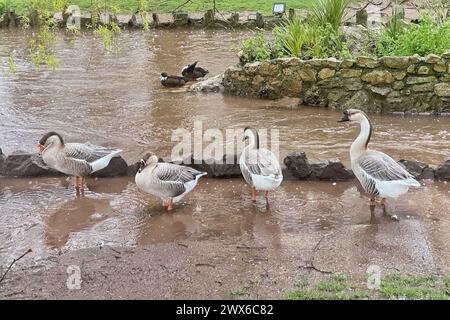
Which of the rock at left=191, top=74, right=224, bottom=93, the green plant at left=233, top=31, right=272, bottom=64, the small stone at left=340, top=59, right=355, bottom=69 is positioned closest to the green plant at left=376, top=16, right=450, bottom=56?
the small stone at left=340, top=59, right=355, bottom=69

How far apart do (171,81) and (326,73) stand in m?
3.55

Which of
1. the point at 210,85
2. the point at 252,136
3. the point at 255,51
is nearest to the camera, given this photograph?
the point at 252,136

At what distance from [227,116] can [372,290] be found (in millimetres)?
6474

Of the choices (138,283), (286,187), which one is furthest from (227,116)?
(138,283)

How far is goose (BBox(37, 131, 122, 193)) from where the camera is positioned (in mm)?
7910

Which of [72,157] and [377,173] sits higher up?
[377,173]

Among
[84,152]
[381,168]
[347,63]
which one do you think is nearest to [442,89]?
[347,63]

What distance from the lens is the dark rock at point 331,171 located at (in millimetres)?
8234

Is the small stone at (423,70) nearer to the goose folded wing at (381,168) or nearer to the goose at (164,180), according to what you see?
the goose folded wing at (381,168)

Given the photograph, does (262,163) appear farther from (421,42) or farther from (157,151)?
(421,42)

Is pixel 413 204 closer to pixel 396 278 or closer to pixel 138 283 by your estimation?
pixel 396 278

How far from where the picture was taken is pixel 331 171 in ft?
27.1

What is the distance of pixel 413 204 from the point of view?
7434 millimetres

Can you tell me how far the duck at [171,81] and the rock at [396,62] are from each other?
Result: 178 inches
